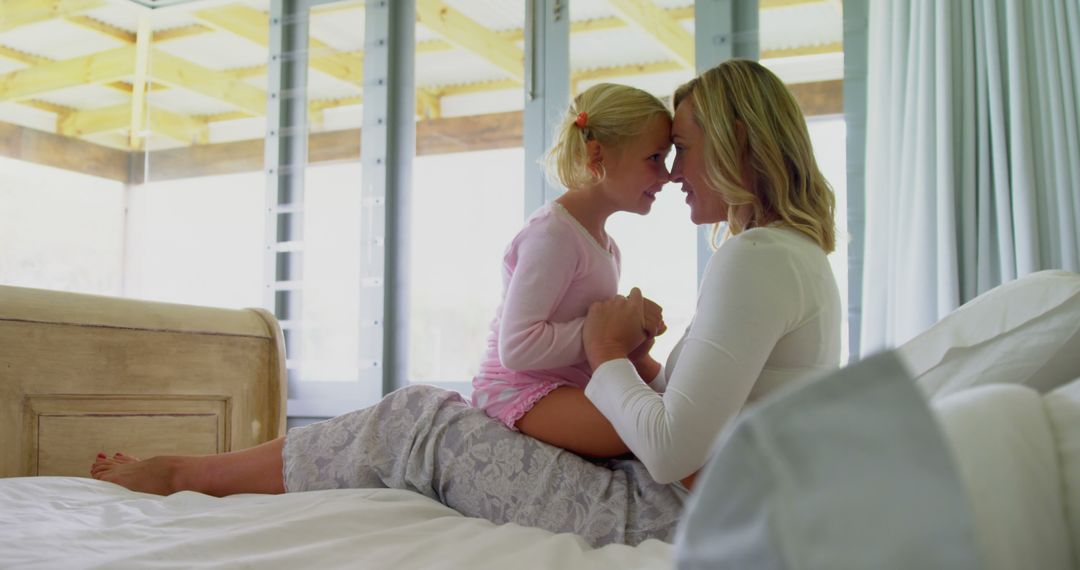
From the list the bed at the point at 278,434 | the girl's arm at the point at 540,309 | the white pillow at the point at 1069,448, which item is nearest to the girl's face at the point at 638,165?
the girl's arm at the point at 540,309

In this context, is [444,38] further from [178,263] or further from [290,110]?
[178,263]

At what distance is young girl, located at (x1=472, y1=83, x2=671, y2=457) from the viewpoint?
139 cm

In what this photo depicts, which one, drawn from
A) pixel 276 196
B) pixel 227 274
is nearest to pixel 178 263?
pixel 227 274

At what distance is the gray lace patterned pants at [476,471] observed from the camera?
1232 millimetres

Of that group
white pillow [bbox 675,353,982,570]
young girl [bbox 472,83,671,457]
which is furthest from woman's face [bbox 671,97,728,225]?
white pillow [bbox 675,353,982,570]

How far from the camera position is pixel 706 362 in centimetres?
113

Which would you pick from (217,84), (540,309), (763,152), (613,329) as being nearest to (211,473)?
(540,309)

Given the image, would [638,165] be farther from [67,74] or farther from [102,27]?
[67,74]

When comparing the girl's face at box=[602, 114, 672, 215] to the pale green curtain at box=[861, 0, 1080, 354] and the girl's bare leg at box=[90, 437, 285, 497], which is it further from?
the pale green curtain at box=[861, 0, 1080, 354]

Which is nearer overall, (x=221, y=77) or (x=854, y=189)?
(x=854, y=189)

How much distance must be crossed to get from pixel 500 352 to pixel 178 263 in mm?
3258

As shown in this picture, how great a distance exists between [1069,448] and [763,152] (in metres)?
0.90

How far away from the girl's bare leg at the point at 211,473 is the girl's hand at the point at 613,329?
1.76ft

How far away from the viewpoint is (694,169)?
1.45 metres
